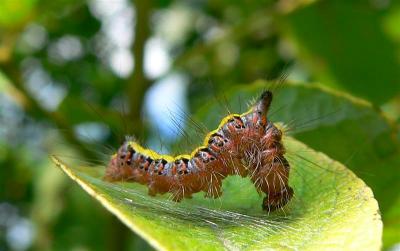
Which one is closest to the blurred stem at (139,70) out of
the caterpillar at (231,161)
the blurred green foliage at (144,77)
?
the blurred green foliage at (144,77)

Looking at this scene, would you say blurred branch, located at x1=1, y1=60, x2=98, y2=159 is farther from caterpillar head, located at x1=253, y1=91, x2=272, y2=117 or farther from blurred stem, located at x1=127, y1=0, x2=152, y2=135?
caterpillar head, located at x1=253, y1=91, x2=272, y2=117

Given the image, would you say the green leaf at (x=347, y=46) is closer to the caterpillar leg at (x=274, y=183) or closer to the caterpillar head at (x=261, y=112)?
the caterpillar head at (x=261, y=112)

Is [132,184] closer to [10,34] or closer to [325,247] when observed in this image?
[10,34]

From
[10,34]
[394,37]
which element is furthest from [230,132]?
[394,37]

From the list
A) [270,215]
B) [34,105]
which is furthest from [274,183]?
[34,105]

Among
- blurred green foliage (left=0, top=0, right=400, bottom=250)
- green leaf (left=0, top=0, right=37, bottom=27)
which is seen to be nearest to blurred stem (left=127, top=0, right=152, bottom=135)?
blurred green foliage (left=0, top=0, right=400, bottom=250)

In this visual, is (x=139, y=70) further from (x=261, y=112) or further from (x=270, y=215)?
(x=270, y=215)
